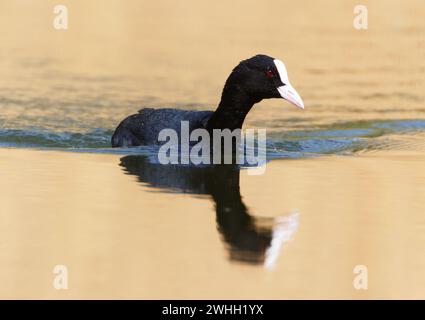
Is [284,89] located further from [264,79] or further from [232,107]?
[232,107]

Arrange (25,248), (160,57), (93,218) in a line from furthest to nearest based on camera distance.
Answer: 1. (160,57)
2. (93,218)
3. (25,248)

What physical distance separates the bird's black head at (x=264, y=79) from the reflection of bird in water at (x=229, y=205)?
2.37 ft

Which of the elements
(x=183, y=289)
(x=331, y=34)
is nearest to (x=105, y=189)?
(x=183, y=289)

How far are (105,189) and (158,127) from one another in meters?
1.84

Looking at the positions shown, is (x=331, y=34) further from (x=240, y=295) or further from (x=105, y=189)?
(x=240, y=295)

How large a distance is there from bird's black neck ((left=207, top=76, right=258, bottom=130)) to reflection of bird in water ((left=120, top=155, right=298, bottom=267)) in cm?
55

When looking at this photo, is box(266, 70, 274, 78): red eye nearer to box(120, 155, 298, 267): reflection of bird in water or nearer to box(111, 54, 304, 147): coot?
box(111, 54, 304, 147): coot

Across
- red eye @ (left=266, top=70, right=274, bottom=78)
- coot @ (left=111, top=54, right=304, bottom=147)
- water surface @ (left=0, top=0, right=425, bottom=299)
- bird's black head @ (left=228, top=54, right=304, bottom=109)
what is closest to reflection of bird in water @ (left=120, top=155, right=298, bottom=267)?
water surface @ (left=0, top=0, right=425, bottom=299)

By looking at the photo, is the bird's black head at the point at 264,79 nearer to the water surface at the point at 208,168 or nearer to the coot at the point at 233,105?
the coot at the point at 233,105

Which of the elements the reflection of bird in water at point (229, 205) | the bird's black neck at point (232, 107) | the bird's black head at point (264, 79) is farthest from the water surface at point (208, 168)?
the bird's black head at point (264, 79)

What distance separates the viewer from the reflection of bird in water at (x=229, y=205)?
6395mm

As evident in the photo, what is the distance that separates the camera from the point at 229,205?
7527 mm

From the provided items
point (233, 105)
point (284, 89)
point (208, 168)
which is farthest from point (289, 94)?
point (208, 168)

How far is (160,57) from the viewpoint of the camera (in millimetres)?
14742
